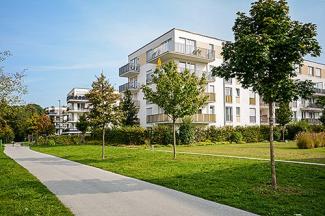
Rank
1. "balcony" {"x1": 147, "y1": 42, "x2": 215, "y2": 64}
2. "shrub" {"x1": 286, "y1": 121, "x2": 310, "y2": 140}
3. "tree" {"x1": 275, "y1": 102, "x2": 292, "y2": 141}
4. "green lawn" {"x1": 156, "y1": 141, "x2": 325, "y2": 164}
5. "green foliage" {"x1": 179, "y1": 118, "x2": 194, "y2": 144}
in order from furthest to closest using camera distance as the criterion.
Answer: "shrub" {"x1": 286, "y1": 121, "x2": 310, "y2": 140} → "tree" {"x1": 275, "y1": 102, "x2": 292, "y2": 141} → "balcony" {"x1": 147, "y1": 42, "x2": 215, "y2": 64} → "green foliage" {"x1": 179, "y1": 118, "x2": 194, "y2": 144} → "green lawn" {"x1": 156, "y1": 141, "x2": 325, "y2": 164}

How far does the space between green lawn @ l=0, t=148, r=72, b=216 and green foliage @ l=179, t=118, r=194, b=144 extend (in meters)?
26.5

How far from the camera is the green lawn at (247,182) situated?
8.81m

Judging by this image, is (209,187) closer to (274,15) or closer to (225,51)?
(225,51)

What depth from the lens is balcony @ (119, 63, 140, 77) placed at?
174 feet

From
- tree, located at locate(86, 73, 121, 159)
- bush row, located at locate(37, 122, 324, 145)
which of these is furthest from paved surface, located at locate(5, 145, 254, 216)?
bush row, located at locate(37, 122, 324, 145)

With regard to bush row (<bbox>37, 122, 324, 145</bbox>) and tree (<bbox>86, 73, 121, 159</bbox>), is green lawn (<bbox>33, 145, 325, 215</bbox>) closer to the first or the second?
tree (<bbox>86, 73, 121, 159</bbox>)

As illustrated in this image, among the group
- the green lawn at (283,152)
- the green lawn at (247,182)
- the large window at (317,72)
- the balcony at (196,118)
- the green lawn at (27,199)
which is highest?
the large window at (317,72)

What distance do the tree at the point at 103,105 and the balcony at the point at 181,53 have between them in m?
19.6

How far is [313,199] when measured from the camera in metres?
9.40

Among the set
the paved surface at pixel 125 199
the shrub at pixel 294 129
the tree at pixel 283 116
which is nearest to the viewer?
the paved surface at pixel 125 199

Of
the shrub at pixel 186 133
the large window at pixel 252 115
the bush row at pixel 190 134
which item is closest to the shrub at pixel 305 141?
the shrub at pixel 186 133

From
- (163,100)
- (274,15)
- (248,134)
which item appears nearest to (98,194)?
(274,15)

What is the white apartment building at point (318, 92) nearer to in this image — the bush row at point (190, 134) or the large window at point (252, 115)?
the large window at point (252, 115)

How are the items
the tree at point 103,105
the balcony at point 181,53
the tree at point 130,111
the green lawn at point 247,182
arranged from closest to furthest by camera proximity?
1. the green lawn at point 247,182
2. the tree at point 103,105
3. the balcony at point 181,53
4. the tree at point 130,111
